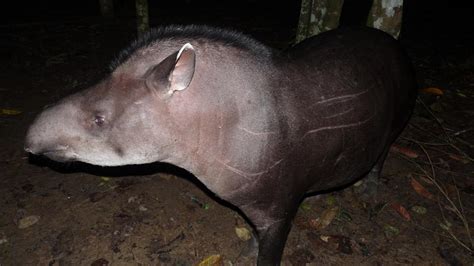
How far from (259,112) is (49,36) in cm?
812

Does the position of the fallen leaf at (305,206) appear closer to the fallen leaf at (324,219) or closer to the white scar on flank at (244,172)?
the fallen leaf at (324,219)

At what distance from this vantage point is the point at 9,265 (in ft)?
10.8

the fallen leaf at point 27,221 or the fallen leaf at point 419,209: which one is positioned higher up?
the fallen leaf at point 419,209

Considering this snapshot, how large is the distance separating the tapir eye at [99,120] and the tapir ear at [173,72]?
0.39 metres

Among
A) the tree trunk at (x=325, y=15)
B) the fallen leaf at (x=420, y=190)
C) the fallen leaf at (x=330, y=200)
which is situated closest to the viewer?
the fallen leaf at (x=330, y=200)

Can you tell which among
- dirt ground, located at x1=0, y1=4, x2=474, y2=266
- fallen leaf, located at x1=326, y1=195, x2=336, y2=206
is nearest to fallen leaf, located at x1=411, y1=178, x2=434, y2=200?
dirt ground, located at x1=0, y1=4, x2=474, y2=266

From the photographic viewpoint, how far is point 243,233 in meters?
3.84

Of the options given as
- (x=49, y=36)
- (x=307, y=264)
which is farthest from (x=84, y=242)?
(x=49, y=36)

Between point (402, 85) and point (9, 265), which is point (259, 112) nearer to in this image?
point (402, 85)

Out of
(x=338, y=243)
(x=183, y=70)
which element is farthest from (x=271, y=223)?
(x=183, y=70)

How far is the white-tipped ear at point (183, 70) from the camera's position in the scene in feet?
7.44

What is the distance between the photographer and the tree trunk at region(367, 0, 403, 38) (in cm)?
468

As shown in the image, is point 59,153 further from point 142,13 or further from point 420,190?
point 142,13

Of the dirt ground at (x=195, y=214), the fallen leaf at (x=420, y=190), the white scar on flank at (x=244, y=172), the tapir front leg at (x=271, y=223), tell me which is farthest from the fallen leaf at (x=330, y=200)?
the white scar on flank at (x=244, y=172)
